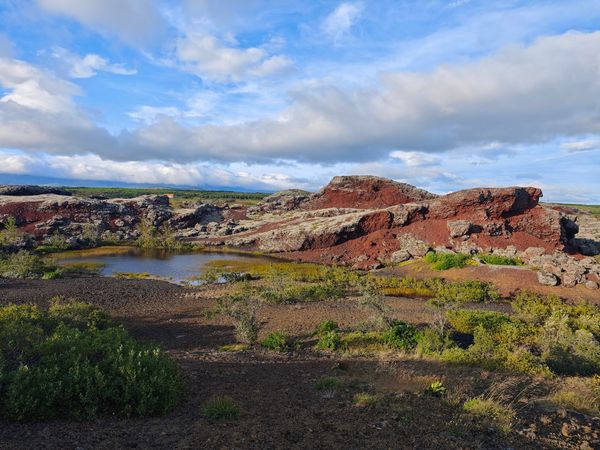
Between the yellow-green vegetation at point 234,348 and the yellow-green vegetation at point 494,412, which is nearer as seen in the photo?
the yellow-green vegetation at point 494,412

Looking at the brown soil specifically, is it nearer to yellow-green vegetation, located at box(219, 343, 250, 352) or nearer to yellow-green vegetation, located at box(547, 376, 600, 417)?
yellow-green vegetation, located at box(219, 343, 250, 352)

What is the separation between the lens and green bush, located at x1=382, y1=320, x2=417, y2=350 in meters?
13.9

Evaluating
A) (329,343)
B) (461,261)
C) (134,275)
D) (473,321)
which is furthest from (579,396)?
(134,275)

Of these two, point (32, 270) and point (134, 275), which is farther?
point (134, 275)

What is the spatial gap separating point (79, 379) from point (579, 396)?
10.7m

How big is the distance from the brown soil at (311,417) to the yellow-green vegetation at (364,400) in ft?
0.37

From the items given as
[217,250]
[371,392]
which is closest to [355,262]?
[217,250]

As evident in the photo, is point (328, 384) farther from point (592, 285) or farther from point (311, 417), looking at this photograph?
point (592, 285)

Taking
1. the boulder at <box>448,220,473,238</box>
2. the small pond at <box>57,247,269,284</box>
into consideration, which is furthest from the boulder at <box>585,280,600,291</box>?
the small pond at <box>57,247,269,284</box>

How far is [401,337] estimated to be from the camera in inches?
567

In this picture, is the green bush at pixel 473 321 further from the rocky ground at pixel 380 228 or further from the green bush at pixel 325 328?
the rocky ground at pixel 380 228

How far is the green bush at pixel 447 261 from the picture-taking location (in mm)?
34688

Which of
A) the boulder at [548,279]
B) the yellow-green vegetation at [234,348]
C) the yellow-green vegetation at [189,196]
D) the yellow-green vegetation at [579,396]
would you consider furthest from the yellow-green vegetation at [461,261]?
the yellow-green vegetation at [189,196]

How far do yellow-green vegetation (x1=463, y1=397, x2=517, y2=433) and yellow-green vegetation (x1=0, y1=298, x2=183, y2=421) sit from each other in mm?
5844
